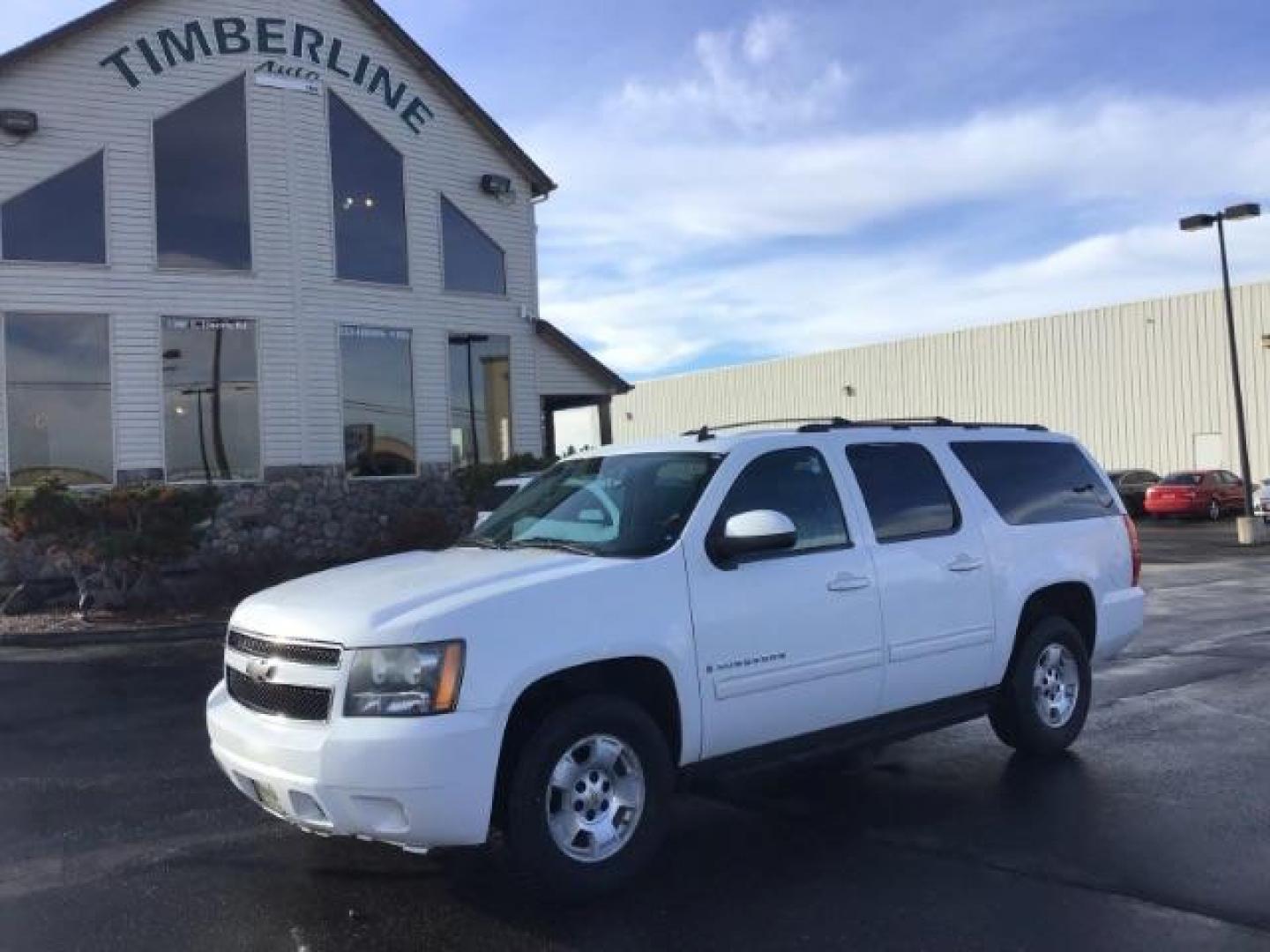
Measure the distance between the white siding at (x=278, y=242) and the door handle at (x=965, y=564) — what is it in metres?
13.5

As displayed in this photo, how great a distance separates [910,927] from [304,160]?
16.4 m

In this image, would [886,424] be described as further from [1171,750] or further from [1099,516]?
[1171,750]

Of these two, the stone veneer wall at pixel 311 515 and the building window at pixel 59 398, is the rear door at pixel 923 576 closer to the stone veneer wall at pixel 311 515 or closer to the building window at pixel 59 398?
the stone veneer wall at pixel 311 515

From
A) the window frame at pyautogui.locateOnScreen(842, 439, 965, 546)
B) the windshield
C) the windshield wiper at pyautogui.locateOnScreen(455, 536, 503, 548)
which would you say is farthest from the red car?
the windshield wiper at pyautogui.locateOnScreen(455, 536, 503, 548)

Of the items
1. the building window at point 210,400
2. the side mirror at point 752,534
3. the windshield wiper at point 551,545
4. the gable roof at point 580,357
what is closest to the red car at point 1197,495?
the gable roof at point 580,357

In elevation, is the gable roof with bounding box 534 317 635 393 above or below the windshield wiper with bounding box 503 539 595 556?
above

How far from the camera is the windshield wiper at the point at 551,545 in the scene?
508cm

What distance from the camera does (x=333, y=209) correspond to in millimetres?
18422

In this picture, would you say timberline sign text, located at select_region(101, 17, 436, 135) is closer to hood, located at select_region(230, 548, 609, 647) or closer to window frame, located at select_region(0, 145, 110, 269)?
window frame, located at select_region(0, 145, 110, 269)

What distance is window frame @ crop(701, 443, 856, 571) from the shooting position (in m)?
5.05

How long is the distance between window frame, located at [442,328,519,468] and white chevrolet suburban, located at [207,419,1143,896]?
13.4 meters

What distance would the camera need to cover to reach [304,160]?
1809 cm

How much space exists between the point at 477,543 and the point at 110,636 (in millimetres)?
8758

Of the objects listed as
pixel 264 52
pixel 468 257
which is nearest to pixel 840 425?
pixel 468 257
